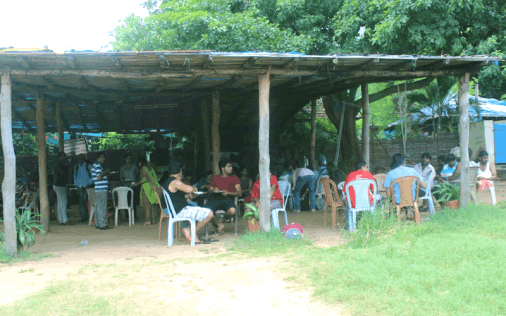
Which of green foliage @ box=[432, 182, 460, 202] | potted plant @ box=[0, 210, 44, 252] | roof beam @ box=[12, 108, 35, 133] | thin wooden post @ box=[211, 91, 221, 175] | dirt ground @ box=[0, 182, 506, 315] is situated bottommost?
dirt ground @ box=[0, 182, 506, 315]

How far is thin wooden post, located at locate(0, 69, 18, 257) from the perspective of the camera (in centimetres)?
564

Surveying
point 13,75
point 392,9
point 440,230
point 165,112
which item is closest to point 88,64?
point 13,75

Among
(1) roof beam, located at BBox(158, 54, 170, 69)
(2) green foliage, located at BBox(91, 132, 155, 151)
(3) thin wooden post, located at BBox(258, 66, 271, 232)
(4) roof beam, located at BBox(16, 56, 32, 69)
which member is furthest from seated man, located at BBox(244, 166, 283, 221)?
(2) green foliage, located at BBox(91, 132, 155, 151)

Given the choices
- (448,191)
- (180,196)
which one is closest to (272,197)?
(180,196)

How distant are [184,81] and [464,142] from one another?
4.97m

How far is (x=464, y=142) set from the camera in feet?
24.5

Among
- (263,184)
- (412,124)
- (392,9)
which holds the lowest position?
(263,184)

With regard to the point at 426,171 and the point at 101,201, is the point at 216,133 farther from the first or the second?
the point at 426,171

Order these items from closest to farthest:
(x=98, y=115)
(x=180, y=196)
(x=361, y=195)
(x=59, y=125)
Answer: (x=180, y=196) < (x=361, y=195) < (x=59, y=125) < (x=98, y=115)

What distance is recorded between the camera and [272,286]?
163 inches

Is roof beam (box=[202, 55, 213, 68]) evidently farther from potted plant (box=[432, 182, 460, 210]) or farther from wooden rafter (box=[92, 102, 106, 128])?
wooden rafter (box=[92, 102, 106, 128])

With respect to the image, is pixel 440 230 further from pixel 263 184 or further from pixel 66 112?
pixel 66 112

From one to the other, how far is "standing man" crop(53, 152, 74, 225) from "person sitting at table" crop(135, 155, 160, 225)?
1513 millimetres

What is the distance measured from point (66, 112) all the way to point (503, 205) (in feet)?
33.7
